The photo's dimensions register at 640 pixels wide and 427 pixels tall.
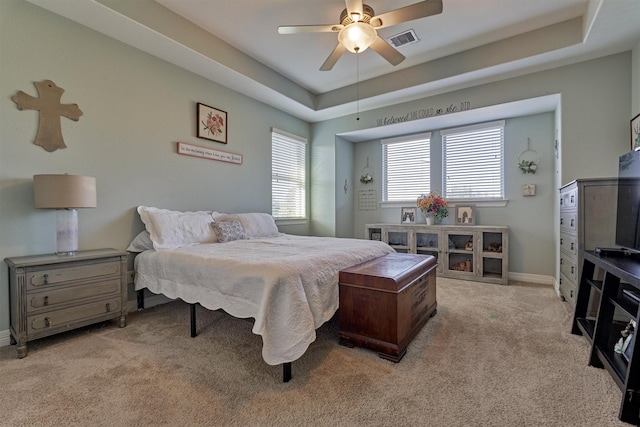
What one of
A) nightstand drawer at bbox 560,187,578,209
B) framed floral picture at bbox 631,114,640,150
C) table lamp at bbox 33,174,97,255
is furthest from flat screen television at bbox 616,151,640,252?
table lamp at bbox 33,174,97,255

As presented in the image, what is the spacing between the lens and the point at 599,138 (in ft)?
10.0

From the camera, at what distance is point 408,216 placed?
4977 millimetres

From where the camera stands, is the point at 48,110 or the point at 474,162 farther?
the point at 474,162

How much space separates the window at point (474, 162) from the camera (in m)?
4.27

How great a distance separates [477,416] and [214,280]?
1.73m

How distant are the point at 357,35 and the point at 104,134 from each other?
245 centimetres

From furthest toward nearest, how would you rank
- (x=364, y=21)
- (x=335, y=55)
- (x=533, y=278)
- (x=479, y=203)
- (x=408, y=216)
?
(x=408, y=216) → (x=479, y=203) → (x=533, y=278) → (x=335, y=55) → (x=364, y=21)

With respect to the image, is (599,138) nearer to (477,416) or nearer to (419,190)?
(419,190)

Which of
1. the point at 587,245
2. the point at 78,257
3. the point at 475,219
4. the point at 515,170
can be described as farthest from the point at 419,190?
the point at 78,257

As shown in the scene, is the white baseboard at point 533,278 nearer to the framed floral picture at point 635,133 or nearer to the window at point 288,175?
the framed floral picture at point 635,133

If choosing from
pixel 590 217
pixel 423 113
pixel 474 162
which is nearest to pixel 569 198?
pixel 590 217

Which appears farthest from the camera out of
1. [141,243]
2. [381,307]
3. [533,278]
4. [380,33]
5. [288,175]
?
[288,175]

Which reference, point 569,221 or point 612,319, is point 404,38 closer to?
point 569,221

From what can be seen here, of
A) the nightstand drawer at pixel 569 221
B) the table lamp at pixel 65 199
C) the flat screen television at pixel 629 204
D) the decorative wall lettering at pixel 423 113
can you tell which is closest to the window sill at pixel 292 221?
the decorative wall lettering at pixel 423 113
